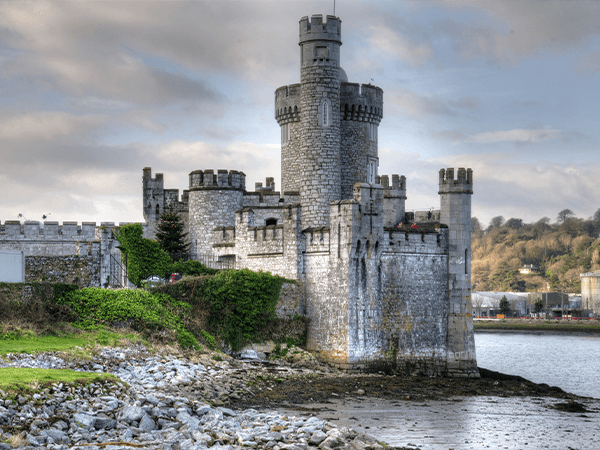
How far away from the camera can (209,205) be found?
3681 cm

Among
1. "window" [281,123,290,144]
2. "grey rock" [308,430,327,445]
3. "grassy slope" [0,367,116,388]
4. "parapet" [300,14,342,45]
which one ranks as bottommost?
"grey rock" [308,430,327,445]

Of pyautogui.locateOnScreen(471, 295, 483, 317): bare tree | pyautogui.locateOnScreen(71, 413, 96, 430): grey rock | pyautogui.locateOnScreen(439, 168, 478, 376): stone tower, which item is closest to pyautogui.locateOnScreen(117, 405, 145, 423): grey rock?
pyautogui.locateOnScreen(71, 413, 96, 430): grey rock

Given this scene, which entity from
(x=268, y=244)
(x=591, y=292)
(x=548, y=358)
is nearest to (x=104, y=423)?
(x=268, y=244)

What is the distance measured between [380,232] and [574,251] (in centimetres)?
9776

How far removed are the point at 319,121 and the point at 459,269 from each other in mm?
10471

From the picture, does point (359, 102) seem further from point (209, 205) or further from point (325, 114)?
point (209, 205)

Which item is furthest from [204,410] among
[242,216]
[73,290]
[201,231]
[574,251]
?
[574,251]

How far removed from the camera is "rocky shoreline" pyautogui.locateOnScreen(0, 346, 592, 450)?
49.3 feet

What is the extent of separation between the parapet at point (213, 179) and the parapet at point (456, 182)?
34.9ft

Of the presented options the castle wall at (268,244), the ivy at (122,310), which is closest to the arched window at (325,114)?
the castle wall at (268,244)

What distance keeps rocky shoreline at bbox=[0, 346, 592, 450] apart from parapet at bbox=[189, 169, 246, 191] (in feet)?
39.5

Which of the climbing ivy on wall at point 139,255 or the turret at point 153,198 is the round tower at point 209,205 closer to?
the climbing ivy on wall at point 139,255

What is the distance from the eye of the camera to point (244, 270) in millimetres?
30234

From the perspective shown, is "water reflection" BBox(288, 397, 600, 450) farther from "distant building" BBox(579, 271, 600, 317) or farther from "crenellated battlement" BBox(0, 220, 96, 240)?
"distant building" BBox(579, 271, 600, 317)
